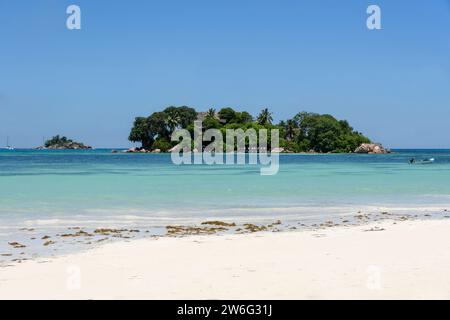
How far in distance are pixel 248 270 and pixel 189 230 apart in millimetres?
4913

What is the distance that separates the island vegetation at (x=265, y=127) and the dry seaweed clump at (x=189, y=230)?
123960mm

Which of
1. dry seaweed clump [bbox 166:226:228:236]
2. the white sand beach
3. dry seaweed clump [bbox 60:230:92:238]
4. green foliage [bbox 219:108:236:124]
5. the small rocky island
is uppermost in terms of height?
green foliage [bbox 219:108:236:124]

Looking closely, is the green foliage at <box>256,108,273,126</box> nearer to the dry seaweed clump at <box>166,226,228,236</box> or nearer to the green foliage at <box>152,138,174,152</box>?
the green foliage at <box>152,138,174,152</box>

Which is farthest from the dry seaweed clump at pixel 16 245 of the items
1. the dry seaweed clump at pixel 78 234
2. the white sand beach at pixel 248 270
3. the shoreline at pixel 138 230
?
the white sand beach at pixel 248 270

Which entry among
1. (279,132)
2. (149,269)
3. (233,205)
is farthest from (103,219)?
(279,132)

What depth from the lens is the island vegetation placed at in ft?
461

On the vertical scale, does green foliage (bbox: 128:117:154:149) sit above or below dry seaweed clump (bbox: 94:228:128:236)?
above

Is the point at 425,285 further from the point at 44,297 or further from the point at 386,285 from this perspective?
the point at 44,297

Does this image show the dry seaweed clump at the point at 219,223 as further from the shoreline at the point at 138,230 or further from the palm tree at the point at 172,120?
the palm tree at the point at 172,120

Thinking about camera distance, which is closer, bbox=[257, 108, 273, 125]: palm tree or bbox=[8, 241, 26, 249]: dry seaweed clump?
bbox=[8, 241, 26, 249]: dry seaweed clump

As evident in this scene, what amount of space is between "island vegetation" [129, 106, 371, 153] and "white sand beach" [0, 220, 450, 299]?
12699 centimetres

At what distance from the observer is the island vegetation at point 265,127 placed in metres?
140

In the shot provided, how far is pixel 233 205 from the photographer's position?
63.4 feet

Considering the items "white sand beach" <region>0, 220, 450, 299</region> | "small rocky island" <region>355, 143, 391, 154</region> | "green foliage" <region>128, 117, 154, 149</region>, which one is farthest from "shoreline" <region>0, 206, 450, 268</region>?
"green foliage" <region>128, 117, 154, 149</region>
